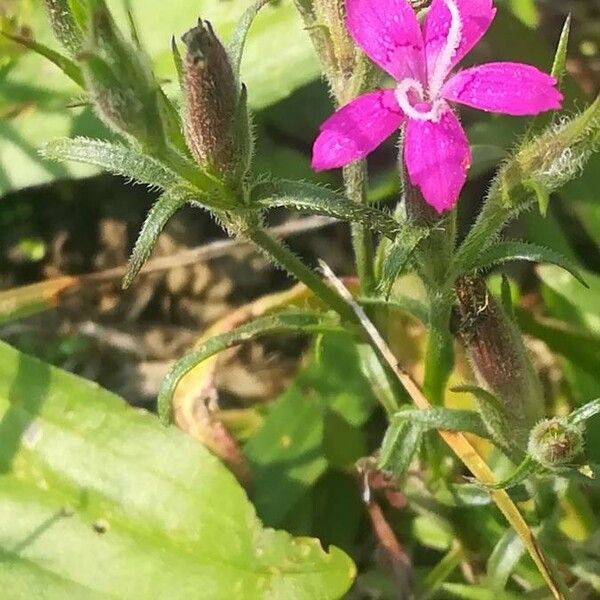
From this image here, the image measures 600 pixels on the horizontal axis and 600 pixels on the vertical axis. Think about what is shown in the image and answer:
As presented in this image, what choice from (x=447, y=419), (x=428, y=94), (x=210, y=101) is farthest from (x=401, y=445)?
(x=210, y=101)

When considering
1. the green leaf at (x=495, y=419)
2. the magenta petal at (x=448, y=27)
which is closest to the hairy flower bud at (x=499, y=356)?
the green leaf at (x=495, y=419)

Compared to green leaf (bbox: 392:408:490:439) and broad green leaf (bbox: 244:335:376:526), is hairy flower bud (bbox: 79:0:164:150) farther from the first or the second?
broad green leaf (bbox: 244:335:376:526)

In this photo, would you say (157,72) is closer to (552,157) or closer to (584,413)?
(552,157)

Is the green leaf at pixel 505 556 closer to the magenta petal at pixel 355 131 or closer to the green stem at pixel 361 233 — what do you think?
the green stem at pixel 361 233

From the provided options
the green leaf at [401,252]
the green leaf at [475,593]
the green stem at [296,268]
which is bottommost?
the green leaf at [475,593]

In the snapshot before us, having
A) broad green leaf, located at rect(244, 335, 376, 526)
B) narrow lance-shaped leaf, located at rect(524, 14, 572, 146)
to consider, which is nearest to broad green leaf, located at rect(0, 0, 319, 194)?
broad green leaf, located at rect(244, 335, 376, 526)
